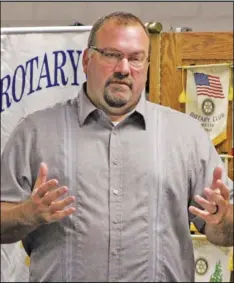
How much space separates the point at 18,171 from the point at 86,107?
192 millimetres

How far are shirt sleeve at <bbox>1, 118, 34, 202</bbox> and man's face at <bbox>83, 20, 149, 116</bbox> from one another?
169 millimetres

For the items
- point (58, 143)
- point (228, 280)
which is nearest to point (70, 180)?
point (58, 143)

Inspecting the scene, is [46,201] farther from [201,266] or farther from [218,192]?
[201,266]

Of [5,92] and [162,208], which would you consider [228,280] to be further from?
[5,92]

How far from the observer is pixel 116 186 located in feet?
3.67

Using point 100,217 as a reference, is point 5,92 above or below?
above

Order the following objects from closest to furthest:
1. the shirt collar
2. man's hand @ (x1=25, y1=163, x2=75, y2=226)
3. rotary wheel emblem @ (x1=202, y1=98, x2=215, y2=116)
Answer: man's hand @ (x1=25, y1=163, x2=75, y2=226) → the shirt collar → rotary wheel emblem @ (x1=202, y1=98, x2=215, y2=116)

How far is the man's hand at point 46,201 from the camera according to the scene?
104cm

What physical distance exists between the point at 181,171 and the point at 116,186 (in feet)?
0.45

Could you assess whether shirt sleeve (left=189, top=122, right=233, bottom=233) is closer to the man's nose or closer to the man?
the man

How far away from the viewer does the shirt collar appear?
1.14m

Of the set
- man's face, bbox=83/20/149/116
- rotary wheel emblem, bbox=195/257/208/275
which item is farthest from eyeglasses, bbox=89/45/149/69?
rotary wheel emblem, bbox=195/257/208/275

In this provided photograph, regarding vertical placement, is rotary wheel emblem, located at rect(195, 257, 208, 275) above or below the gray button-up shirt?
below

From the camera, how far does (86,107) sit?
115cm
